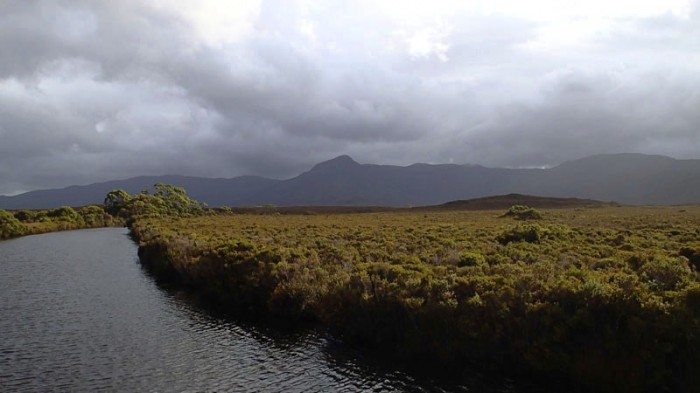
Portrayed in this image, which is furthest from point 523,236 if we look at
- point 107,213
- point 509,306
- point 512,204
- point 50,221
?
point 512,204

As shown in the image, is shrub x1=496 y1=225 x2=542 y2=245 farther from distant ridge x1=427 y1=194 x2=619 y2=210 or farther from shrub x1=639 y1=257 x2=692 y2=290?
distant ridge x1=427 y1=194 x2=619 y2=210

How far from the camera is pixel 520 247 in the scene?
2944 centimetres

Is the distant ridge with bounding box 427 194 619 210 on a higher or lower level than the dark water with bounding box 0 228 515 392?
higher

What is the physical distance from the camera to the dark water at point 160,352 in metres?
14.7

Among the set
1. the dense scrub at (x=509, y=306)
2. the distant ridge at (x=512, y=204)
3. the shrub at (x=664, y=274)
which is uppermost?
the distant ridge at (x=512, y=204)

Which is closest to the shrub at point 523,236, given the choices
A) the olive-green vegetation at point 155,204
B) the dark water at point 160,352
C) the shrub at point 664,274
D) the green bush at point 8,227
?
the shrub at point 664,274

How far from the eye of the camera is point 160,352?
17.9 metres

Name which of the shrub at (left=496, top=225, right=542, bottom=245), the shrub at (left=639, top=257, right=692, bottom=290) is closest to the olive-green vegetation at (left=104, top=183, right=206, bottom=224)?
the shrub at (left=496, top=225, right=542, bottom=245)

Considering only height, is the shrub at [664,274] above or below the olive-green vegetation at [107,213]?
below

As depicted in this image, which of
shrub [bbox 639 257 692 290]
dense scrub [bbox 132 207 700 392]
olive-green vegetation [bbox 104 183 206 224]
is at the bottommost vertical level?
dense scrub [bbox 132 207 700 392]

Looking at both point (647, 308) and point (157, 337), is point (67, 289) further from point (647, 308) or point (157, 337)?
point (647, 308)

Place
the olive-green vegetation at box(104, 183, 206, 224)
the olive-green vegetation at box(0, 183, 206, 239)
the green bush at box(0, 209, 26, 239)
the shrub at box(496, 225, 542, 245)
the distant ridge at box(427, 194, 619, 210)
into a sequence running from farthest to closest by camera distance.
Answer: the distant ridge at box(427, 194, 619, 210)
the olive-green vegetation at box(104, 183, 206, 224)
the olive-green vegetation at box(0, 183, 206, 239)
the green bush at box(0, 209, 26, 239)
the shrub at box(496, 225, 542, 245)

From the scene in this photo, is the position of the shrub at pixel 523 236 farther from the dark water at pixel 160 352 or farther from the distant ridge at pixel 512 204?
the distant ridge at pixel 512 204

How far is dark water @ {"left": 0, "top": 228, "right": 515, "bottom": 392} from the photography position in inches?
577
